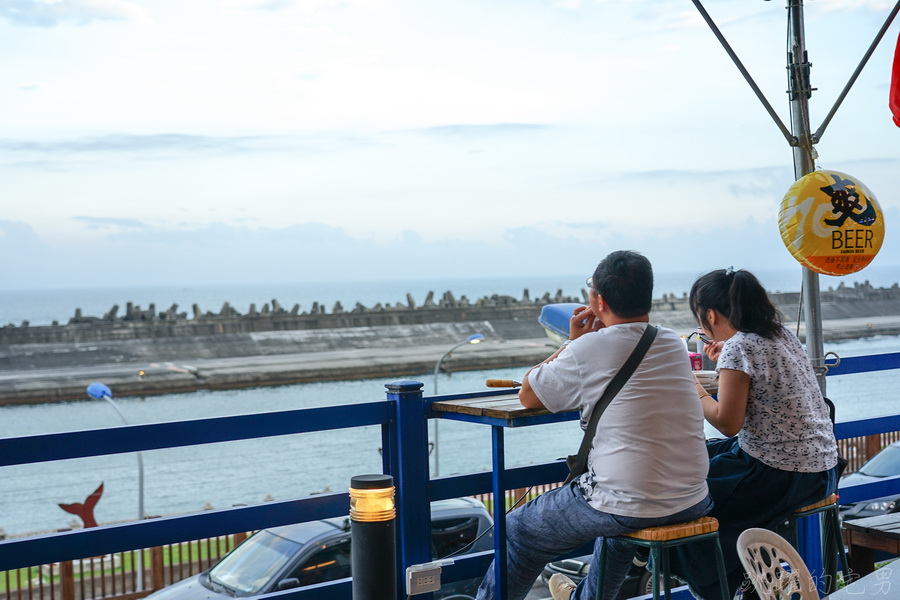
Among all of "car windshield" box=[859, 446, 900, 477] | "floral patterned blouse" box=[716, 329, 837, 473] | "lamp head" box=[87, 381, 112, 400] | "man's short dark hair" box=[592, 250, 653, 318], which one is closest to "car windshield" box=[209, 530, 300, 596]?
"floral patterned blouse" box=[716, 329, 837, 473]

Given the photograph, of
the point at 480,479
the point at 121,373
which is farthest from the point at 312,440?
the point at 480,479

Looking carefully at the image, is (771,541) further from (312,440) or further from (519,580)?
(312,440)

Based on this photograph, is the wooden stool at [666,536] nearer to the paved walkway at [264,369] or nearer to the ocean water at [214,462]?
the ocean water at [214,462]

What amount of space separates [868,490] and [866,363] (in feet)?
1.97

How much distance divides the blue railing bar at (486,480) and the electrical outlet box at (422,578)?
243mm

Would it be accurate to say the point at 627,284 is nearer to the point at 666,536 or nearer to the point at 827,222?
the point at 666,536

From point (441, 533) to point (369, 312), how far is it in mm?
65816

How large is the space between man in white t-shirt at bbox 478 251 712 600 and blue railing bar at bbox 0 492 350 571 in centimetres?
81

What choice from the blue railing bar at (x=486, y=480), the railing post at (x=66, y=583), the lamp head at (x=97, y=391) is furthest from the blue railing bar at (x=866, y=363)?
the lamp head at (x=97, y=391)

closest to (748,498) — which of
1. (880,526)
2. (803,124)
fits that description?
(880,526)

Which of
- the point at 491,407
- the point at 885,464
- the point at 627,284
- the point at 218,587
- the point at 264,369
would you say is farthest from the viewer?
the point at 264,369

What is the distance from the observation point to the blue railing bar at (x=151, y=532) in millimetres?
2625

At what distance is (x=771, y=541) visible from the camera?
2244 millimetres

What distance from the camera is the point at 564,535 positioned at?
2.81 m
